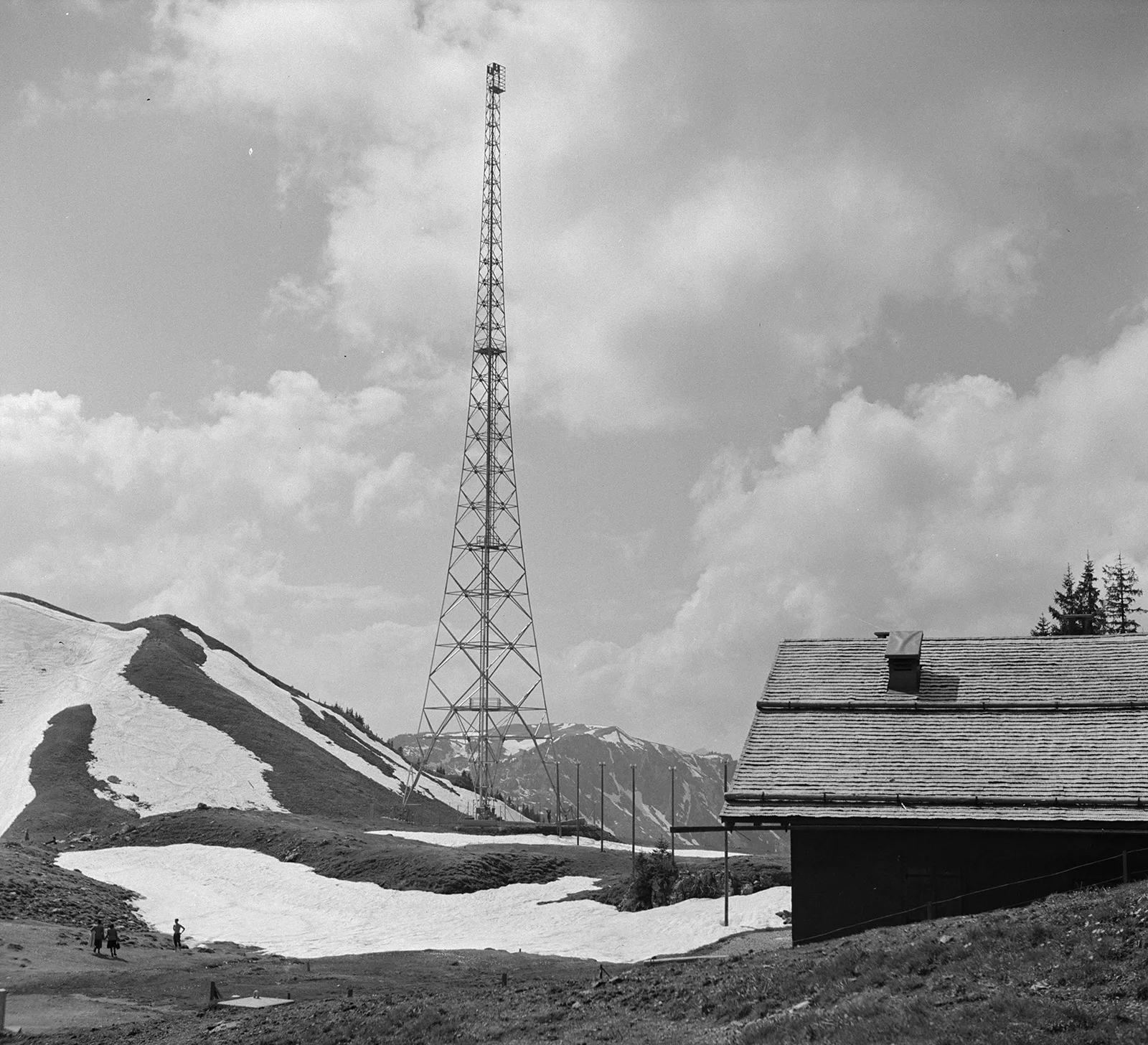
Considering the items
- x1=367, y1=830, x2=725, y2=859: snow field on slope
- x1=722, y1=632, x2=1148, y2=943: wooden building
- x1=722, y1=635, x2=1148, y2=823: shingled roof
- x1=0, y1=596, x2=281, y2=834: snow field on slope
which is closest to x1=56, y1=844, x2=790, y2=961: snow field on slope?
x1=367, y1=830, x2=725, y2=859: snow field on slope

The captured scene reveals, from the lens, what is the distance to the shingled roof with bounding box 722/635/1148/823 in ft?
81.9

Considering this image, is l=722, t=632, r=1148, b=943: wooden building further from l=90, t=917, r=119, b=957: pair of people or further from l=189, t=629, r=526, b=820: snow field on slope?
l=189, t=629, r=526, b=820: snow field on slope

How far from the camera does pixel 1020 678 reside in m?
30.2

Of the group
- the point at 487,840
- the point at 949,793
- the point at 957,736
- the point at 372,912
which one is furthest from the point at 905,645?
the point at 487,840

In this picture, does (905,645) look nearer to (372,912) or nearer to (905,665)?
(905,665)

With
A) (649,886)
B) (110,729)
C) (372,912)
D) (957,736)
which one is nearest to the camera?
(957,736)

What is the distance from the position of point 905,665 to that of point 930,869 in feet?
22.2

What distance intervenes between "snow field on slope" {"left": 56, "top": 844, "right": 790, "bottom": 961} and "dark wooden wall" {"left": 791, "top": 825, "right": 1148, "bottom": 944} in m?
14.9

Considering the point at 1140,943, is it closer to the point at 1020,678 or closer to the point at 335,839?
the point at 1020,678

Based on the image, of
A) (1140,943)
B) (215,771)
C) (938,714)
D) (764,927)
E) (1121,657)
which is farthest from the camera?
(215,771)

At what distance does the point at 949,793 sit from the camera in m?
25.3

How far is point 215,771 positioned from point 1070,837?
76.6 meters

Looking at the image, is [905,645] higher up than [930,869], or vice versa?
[905,645]

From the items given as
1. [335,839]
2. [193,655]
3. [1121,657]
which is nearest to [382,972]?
[1121,657]
